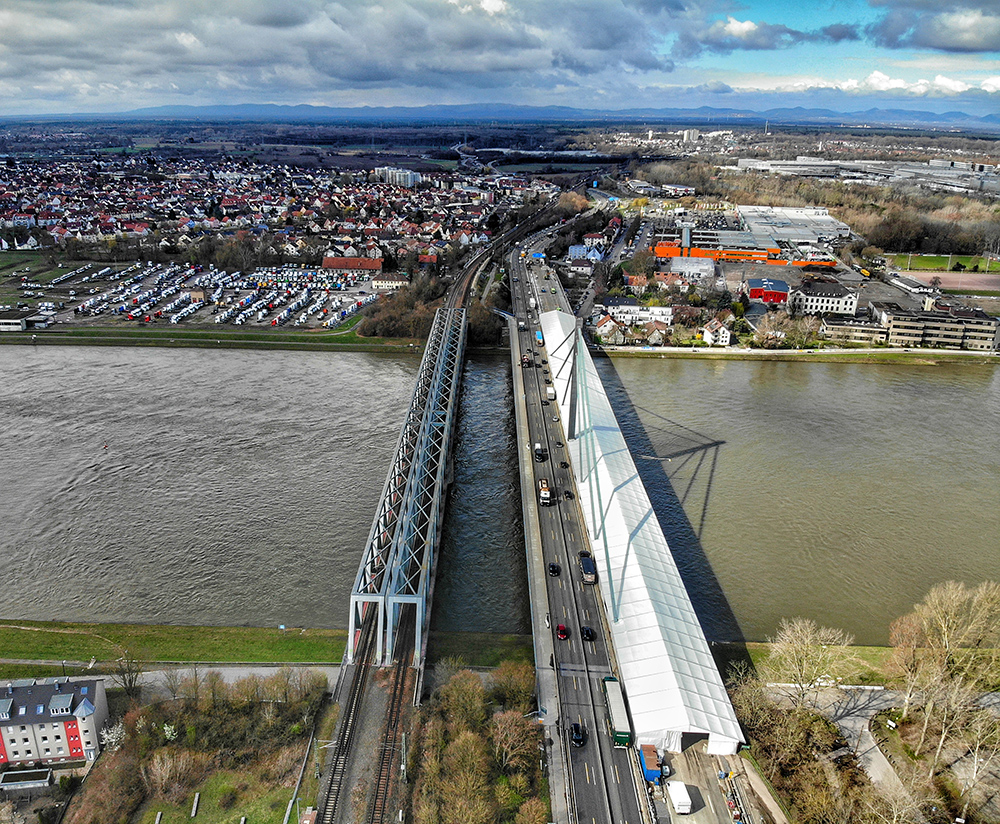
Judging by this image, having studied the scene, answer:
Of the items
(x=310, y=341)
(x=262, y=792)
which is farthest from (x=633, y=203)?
(x=262, y=792)

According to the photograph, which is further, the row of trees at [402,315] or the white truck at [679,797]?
the row of trees at [402,315]

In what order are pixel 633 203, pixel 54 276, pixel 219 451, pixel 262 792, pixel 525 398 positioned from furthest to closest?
1. pixel 633 203
2. pixel 54 276
3. pixel 525 398
4. pixel 219 451
5. pixel 262 792

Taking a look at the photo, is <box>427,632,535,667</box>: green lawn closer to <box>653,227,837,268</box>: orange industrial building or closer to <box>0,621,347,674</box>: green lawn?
<box>0,621,347,674</box>: green lawn

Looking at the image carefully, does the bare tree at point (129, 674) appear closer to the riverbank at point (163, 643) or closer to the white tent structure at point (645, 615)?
the riverbank at point (163, 643)

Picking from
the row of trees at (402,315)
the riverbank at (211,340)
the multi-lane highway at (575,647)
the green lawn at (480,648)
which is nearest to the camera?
the multi-lane highway at (575,647)

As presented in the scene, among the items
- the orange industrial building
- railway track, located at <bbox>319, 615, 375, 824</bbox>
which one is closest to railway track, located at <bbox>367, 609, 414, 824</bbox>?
railway track, located at <bbox>319, 615, 375, 824</bbox>

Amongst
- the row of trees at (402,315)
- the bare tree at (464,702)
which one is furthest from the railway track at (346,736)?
the row of trees at (402,315)

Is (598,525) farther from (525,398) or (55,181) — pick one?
(55,181)
